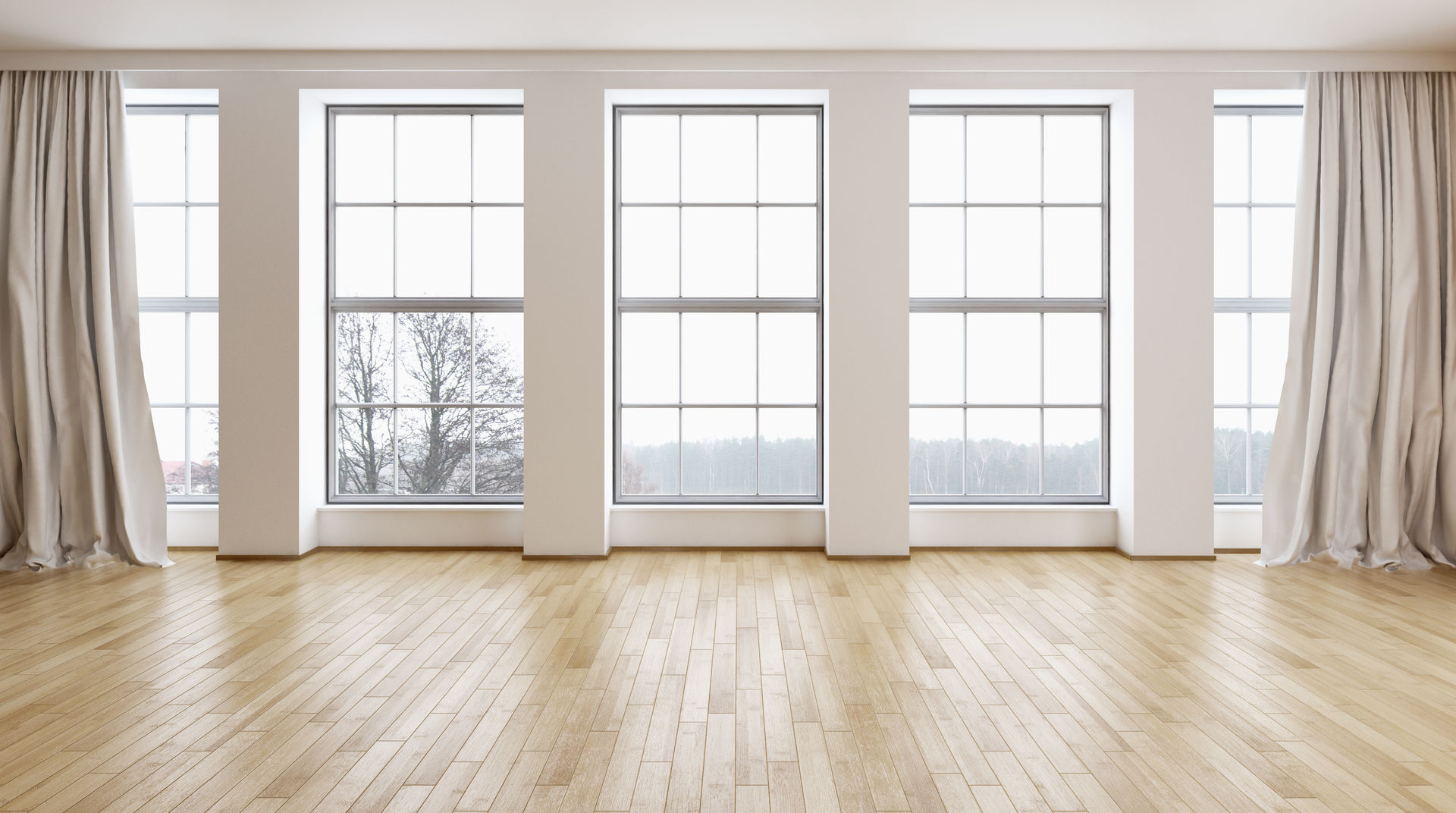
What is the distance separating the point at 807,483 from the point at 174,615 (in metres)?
3.73

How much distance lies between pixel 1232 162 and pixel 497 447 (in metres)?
5.52

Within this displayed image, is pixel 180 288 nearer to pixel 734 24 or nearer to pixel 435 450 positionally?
pixel 435 450

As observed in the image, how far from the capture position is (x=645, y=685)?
3012mm

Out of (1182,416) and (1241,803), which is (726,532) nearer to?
(1182,416)

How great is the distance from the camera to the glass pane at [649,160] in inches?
218

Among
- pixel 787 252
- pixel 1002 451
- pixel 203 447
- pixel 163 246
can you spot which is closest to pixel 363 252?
pixel 163 246

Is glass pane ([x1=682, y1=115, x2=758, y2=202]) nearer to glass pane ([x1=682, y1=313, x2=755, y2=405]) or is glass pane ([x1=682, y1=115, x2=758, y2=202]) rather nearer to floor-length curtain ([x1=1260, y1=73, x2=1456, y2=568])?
glass pane ([x1=682, y1=313, x2=755, y2=405])

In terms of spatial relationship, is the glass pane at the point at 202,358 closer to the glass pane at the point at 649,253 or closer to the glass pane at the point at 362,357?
the glass pane at the point at 362,357

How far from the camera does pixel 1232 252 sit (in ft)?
18.2

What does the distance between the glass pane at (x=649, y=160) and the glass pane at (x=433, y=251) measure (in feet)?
3.87

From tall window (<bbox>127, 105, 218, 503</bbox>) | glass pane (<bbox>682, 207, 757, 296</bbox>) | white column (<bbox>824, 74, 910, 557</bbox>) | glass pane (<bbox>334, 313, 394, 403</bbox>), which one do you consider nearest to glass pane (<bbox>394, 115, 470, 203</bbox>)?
glass pane (<bbox>334, 313, 394, 403</bbox>)

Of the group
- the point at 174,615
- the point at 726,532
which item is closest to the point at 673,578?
the point at 726,532

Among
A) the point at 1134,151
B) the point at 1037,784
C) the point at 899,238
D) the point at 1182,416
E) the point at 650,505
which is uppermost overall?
the point at 1134,151

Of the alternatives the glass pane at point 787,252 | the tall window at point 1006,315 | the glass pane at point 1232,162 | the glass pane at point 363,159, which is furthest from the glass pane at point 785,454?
the glass pane at point 1232,162
